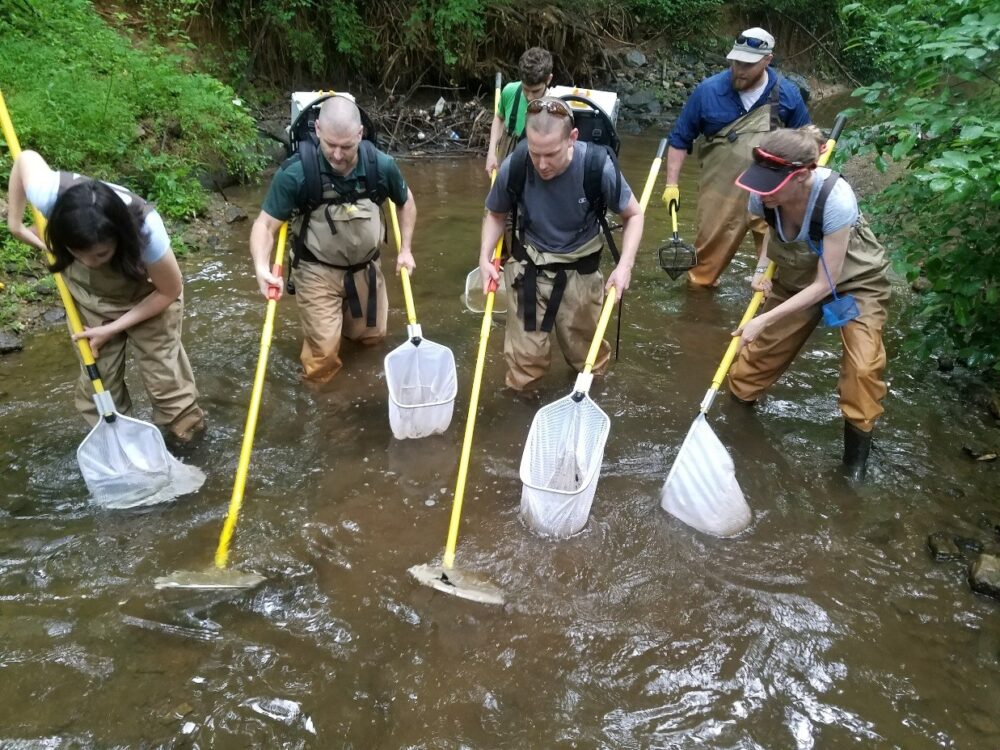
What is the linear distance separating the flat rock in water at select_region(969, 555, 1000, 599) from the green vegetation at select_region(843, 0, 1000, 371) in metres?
1.25

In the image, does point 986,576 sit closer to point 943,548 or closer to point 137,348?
point 943,548

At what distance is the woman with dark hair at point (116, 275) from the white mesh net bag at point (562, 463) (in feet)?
6.15

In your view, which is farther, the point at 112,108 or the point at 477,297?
the point at 112,108

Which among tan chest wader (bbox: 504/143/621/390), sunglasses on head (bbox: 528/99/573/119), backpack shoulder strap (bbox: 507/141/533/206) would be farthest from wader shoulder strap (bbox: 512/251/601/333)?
sunglasses on head (bbox: 528/99/573/119)

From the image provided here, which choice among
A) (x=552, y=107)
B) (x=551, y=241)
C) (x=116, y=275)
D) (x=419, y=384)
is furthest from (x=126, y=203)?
(x=551, y=241)

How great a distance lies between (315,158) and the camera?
392 centimetres

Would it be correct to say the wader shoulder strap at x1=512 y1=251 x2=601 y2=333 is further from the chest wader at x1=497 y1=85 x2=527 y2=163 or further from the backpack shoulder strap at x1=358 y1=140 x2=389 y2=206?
the chest wader at x1=497 y1=85 x2=527 y2=163

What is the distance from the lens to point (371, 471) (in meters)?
3.83

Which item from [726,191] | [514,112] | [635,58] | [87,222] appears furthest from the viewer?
[635,58]

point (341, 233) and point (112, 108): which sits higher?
point (112, 108)

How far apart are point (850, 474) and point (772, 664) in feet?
4.89

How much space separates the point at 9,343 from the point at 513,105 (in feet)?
13.0

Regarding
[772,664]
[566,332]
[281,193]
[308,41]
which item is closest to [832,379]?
[566,332]

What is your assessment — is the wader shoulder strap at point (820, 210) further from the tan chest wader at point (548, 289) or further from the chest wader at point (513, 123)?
the chest wader at point (513, 123)
